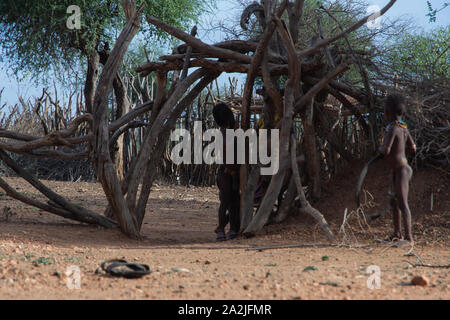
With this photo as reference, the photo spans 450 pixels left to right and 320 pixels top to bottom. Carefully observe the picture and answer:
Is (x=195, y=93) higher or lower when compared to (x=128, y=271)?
higher

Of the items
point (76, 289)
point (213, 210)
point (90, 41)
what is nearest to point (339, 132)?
point (213, 210)

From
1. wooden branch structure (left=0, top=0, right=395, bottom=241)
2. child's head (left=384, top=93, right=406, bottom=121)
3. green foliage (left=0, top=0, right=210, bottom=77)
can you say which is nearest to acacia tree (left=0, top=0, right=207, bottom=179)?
green foliage (left=0, top=0, right=210, bottom=77)

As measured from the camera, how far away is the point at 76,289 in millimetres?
2881

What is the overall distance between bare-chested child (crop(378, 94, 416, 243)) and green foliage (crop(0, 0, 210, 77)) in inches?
304

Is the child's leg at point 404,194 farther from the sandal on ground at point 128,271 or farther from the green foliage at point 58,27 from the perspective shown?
the green foliage at point 58,27

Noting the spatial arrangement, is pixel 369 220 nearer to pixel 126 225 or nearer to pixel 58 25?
pixel 126 225

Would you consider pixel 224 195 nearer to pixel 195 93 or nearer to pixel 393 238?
pixel 195 93

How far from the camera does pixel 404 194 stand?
4.52 m

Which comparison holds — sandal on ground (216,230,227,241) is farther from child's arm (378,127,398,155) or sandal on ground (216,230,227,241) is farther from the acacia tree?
the acacia tree

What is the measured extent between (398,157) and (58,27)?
370 inches

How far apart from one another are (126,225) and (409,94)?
345 centimetres

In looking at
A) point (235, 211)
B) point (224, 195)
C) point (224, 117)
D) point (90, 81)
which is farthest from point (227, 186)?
point (90, 81)

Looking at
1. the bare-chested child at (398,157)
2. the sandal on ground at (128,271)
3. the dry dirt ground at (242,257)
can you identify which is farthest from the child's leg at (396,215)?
the sandal on ground at (128,271)

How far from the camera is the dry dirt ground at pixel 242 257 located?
282 centimetres
